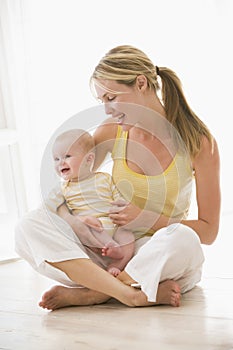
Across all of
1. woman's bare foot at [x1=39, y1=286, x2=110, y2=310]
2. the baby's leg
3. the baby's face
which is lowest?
woman's bare foot at [x1=39, y1=286, x2=110, y2=310]

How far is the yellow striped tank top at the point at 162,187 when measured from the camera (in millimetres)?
1975

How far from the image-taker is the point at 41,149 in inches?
117

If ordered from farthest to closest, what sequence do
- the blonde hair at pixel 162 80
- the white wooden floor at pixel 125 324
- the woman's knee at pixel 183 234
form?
the blonde hair at pixel 162 80 → the woman's knee at pixel 183 234 → the white wooden floor at pixel 125 324

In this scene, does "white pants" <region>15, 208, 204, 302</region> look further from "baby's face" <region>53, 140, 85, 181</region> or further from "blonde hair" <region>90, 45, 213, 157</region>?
"blonde hair" <region>90, 45, 213, 157</region>

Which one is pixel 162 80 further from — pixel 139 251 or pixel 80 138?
pixel 139 251

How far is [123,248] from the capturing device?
75.6 inches

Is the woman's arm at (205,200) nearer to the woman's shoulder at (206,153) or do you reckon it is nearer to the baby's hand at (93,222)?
the woman's shoulder at (206,153)

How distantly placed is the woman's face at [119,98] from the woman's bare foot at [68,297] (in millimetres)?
539

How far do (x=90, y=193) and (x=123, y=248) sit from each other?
20 centimetres

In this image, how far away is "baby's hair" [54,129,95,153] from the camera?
6.18 feet

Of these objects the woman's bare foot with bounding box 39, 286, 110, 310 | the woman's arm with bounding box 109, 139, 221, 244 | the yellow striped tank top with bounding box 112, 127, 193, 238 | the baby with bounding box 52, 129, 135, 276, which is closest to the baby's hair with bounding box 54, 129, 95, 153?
the baby with bounding box 52, 129, 135, 276

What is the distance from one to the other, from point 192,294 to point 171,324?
0.28m

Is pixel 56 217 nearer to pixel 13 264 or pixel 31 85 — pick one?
pixel 13 264

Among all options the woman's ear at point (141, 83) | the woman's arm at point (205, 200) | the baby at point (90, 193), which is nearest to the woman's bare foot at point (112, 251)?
the baby at point (90, 193)
